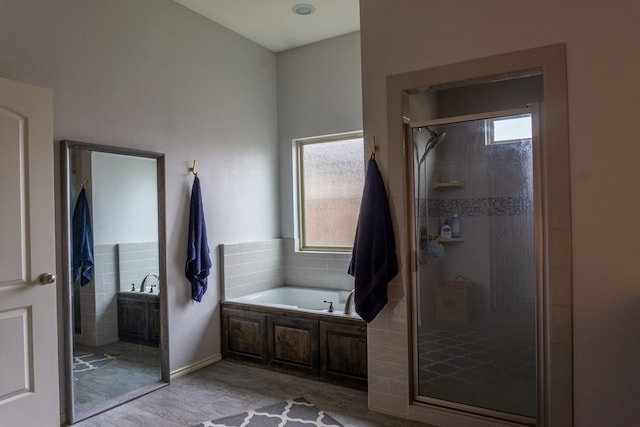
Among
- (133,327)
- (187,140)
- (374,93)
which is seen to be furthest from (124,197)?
(374,93)

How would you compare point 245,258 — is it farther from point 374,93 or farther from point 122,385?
point 374,93

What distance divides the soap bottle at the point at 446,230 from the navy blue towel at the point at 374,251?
0.34 meters

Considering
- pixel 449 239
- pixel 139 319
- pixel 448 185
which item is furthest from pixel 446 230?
pixel 139 319

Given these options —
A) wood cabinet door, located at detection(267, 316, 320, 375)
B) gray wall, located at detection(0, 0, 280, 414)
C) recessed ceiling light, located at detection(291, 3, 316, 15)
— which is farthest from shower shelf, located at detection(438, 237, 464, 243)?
recessed ceiling light, located at detection(291, 3, 316, 15)

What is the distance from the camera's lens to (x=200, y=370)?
3.55m

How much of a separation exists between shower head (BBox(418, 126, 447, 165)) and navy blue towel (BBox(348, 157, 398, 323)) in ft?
1.09

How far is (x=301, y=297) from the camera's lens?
14.1 ft

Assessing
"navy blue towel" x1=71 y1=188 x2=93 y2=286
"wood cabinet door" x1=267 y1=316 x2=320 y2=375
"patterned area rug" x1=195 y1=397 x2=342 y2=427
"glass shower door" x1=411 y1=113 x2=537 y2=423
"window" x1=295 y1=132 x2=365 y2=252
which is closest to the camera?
"glass shower door" x1=411 y1=113 x2=537 y2=423

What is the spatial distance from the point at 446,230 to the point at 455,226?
0.21 feet

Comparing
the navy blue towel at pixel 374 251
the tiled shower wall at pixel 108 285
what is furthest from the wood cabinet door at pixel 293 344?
the tiled shower wall at pixel 108 285

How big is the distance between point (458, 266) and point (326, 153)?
2.15 m

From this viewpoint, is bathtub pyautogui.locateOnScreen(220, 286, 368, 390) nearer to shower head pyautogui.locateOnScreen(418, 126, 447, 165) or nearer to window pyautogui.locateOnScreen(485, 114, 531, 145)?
shower head pyautogui.locateOnScreen(418, 126, 447, 165)

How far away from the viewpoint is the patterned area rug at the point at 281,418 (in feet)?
8.58

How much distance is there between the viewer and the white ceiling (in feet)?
11.5
